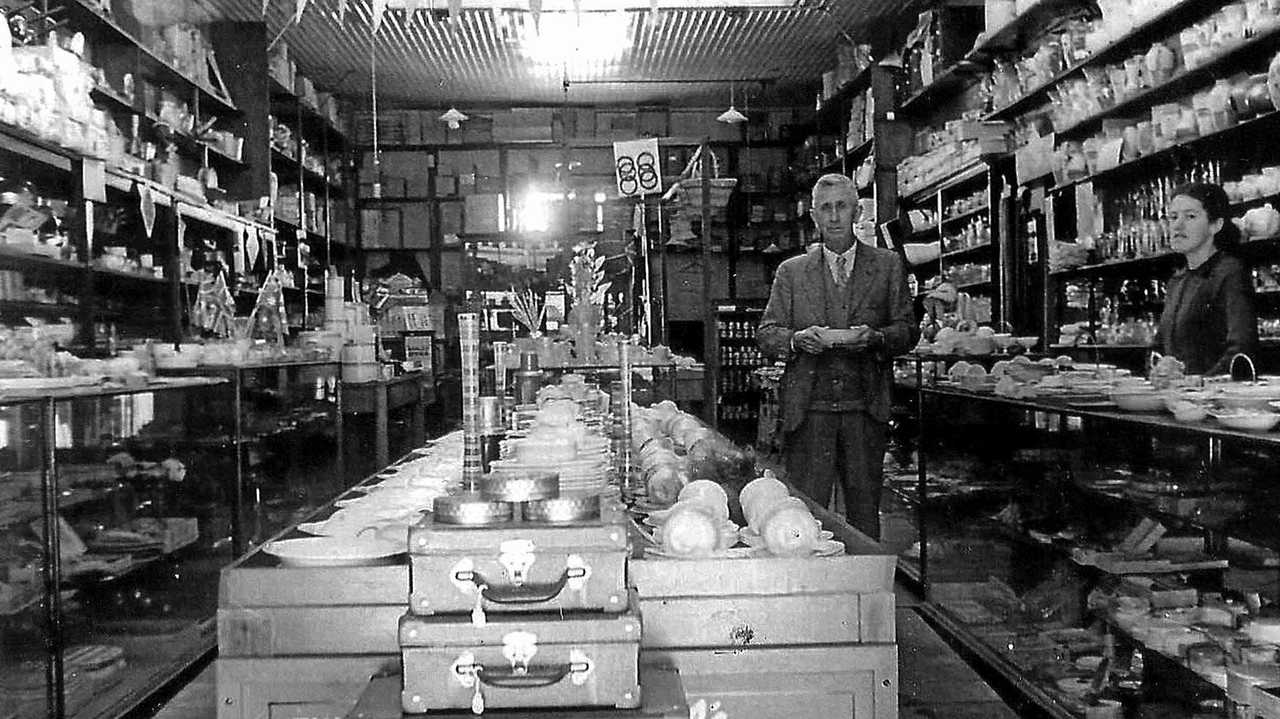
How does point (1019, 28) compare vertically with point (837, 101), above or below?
below

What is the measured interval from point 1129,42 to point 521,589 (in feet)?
15.4

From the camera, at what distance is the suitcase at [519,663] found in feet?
5.01

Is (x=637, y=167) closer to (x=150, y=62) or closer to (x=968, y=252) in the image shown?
(x=968, y=252)

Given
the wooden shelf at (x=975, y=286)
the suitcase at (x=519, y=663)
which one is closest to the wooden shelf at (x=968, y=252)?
the wooden shelf at (x=975, y=286)

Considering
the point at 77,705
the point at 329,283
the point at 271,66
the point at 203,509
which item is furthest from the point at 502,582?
the point at 271,66

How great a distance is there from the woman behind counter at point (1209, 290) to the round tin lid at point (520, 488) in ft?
8.91

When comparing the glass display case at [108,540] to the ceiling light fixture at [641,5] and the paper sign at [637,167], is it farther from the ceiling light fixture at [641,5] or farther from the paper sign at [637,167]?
the paper sign at [637,167]

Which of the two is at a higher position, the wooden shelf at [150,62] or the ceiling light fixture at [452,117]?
the ceiling light fixture at [452,117]

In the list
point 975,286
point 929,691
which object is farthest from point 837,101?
point 929,691

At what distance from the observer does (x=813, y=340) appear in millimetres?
3732

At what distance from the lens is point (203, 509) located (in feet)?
13.5

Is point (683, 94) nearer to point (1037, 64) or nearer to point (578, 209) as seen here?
point (578, 209)

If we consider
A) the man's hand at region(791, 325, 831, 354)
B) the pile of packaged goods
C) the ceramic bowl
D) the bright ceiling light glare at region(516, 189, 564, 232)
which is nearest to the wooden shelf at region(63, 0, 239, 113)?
the bright ceiling light glare at region(516, 189, 564, 232)

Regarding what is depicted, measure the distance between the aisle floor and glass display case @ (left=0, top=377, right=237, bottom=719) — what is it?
107mm
